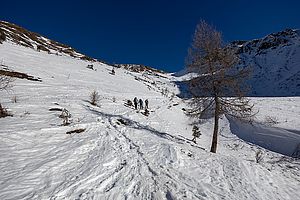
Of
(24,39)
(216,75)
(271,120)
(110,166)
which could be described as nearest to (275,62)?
(271,120)

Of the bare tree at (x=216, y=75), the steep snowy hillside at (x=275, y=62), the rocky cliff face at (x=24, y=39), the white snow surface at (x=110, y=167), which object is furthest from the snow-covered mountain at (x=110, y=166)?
the steep snowy hillside at (x=275, y=62)

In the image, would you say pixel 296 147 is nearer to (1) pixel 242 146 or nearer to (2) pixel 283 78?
(1) pixel 242 146

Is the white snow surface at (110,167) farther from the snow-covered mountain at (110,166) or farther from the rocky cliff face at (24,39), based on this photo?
the rocky cliff face at (24,39)

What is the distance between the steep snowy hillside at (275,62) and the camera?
62.8 metres

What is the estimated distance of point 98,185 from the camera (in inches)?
276

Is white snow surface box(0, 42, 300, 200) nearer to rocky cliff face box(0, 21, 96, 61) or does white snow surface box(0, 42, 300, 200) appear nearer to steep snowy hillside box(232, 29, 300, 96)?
rocky cliff face box(0, 21, 96, 61)

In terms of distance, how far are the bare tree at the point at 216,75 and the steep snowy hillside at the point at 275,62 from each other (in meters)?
37.7

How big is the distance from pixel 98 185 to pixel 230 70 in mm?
10047

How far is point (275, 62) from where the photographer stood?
266ft

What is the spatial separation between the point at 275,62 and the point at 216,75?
76.5 m

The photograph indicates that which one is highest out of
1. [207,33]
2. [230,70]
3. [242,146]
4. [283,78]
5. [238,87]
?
[283,78]

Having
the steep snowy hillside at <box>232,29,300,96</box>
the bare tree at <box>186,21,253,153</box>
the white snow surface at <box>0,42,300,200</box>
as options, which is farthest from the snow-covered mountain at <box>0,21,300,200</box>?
the steep snowy hillside at <box>232,29,300,96</box>

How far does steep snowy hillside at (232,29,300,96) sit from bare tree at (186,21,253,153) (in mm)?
37714

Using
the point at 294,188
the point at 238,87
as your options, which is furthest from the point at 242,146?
the point at 294,188
